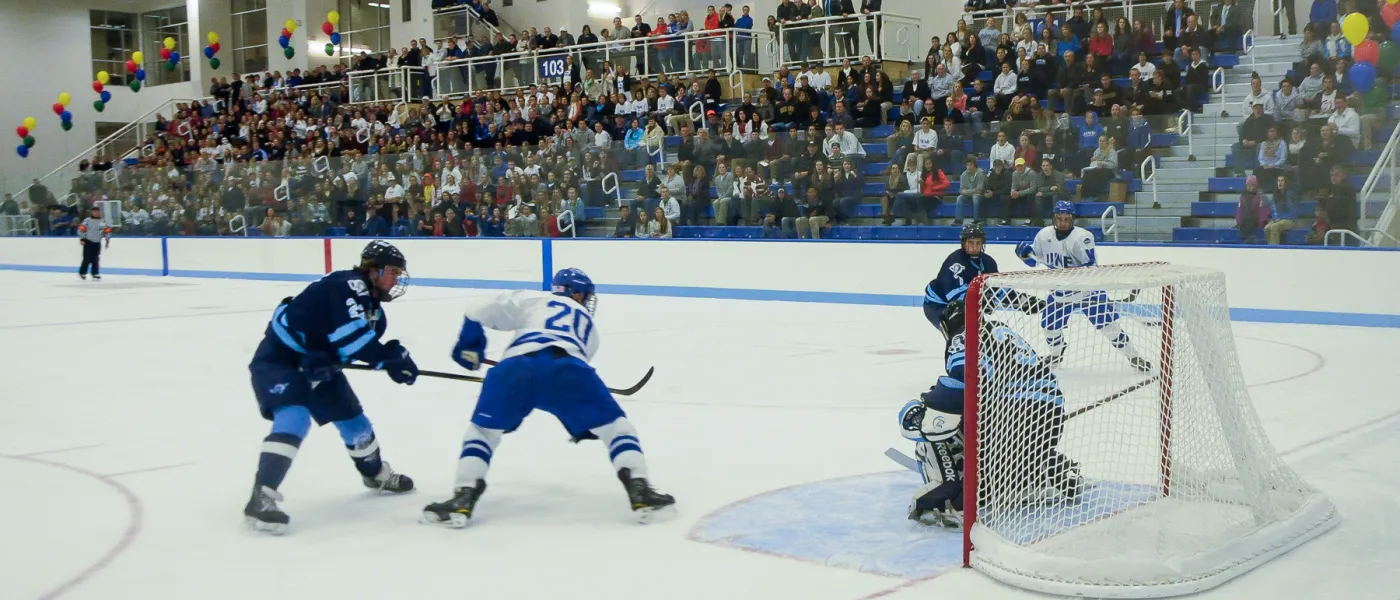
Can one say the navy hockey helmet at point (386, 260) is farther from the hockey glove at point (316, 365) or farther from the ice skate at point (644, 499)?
the ice skate at point (644, 499)

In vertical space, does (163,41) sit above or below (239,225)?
above

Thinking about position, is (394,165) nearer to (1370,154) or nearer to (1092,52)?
(1092,52)

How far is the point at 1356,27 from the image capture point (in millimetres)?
11320

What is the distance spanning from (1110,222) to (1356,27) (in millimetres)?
3106

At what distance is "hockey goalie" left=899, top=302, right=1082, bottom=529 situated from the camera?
3.45m

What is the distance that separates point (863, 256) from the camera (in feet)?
39.5

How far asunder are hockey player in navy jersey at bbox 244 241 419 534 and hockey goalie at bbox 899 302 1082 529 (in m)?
1.62

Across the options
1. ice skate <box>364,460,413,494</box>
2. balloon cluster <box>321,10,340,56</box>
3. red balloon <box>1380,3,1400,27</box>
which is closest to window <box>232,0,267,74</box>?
balloon cluster <box>321,10,340,56</box>

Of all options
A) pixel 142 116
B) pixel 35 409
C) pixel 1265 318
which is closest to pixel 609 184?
pixel 1265 318

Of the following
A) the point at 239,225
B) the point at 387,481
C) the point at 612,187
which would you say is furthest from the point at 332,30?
the point at 387,481

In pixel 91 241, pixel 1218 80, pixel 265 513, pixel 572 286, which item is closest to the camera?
pixel 265 513

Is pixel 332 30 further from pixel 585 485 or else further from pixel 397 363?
pixel 397 363

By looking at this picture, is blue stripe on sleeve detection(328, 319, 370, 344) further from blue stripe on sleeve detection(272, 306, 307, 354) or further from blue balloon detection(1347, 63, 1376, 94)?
blue balloon detection(1347, 63, 1376, 94)

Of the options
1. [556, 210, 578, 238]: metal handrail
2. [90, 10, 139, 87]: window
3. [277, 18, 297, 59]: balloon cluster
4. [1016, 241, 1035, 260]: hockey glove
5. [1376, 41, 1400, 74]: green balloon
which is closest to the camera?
[1016, 241, 1035, 260]: hockey glove
